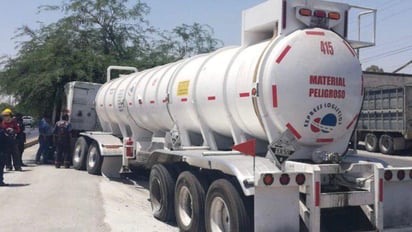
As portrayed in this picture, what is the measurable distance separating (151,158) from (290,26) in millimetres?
3482

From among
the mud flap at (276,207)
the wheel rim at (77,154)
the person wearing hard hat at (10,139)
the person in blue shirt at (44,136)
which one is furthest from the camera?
the person in blue shirt at (44,136)

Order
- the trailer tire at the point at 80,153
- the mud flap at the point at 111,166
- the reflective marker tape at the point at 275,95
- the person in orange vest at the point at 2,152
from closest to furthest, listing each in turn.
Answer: the reflective marker tape at the point at 275,95, the person in orange vest at the point at 2,152, the mud flap at the point at 111,166, the trailer tire at the point at 80,153

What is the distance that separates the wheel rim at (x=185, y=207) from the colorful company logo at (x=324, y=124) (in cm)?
206

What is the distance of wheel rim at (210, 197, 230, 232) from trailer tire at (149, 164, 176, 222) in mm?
1599

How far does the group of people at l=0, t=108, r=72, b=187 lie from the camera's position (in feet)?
45.3

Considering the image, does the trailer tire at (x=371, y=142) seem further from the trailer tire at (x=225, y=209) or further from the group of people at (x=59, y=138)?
the trailer tire at (x=225, y=209)

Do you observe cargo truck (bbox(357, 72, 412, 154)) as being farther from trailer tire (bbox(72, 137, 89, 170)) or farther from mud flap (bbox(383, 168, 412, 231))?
mud flap (bbox(383, 168, 412, 231))

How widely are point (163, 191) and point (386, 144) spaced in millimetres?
16400

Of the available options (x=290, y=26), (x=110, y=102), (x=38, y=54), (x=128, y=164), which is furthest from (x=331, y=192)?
(x=38, y=54)

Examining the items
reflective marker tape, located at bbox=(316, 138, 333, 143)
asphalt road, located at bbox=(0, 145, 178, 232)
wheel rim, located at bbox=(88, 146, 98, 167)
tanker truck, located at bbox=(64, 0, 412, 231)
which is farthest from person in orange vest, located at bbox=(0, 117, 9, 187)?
reflective marker tape, located at bbox=(316, 138, 333, 143)

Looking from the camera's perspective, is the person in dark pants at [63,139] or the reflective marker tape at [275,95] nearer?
the reflective marker tape at [275,95]

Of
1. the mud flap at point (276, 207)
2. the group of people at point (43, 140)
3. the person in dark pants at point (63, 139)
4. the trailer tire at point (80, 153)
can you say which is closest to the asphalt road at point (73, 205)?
the group of people at point (43, 140)

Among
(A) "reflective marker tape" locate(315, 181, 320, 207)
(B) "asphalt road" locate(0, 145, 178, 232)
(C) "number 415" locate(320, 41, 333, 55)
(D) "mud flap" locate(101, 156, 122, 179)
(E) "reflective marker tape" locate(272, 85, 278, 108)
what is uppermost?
(C) "number 415" locate(320, 41, 333, 55)

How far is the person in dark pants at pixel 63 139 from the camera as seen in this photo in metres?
15.5
